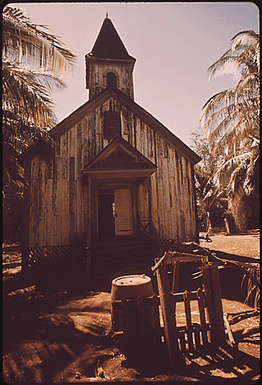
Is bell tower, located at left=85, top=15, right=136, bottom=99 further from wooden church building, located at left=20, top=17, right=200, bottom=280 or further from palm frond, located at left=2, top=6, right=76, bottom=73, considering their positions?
palm frond, located at left=2, top=6, right=76, bottom=73

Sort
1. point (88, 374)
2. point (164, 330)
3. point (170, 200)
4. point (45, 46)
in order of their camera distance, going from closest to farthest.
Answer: point (88, 374) < point (164, 330) < point (45, 46) < point (170, 200)

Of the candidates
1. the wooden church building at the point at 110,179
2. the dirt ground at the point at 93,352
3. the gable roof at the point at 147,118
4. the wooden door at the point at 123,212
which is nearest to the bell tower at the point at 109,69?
the gable roof at the point at 147,118

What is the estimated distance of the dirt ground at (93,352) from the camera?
3.00m

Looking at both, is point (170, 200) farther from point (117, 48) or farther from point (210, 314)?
point (117, 48)

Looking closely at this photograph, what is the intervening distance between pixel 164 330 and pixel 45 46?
26.2 ft

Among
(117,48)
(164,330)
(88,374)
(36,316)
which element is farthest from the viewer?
(117,48)

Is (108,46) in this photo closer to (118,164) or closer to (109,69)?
(109,69)

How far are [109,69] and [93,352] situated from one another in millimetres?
15225

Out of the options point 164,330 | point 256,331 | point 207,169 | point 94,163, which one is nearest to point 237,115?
point 94,163

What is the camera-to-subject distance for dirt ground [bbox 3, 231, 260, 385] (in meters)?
3.00

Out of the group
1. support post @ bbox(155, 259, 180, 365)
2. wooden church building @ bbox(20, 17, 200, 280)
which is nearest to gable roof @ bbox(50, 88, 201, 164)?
wooden church building @ bbox(20, 17, 200, 280)

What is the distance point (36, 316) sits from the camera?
203 inches

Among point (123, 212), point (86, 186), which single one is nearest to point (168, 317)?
point (86, 186)

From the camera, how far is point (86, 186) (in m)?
10.5
